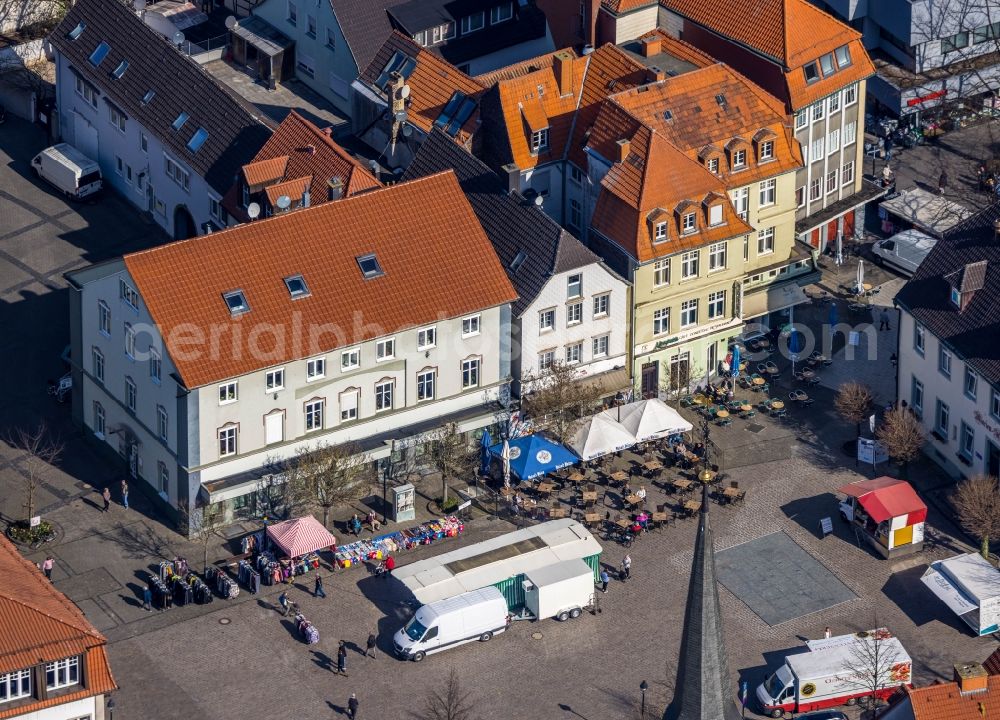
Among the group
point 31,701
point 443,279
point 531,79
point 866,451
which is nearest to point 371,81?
point 531,79

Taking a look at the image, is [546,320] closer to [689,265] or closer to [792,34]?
[689,265]

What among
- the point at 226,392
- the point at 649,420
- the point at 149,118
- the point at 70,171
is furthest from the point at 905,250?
the point at 70,171

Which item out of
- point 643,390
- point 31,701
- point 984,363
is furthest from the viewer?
point 643,390

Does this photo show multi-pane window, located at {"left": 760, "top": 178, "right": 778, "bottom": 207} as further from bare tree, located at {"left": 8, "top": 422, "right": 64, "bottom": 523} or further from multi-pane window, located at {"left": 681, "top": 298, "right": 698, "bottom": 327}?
bare tree, located at {"left": 8, "top": 422, "right": 64, "bottom": 523}

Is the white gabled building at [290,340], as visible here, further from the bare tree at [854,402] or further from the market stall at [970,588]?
the market stall at [970,588]

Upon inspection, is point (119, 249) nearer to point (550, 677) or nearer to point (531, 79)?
point (531, 79)

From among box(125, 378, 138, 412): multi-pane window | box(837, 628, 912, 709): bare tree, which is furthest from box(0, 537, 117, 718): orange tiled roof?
box(837, 628, 912, 709): bare tree

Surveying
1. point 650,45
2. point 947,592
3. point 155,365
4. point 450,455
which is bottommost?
point 947,592
